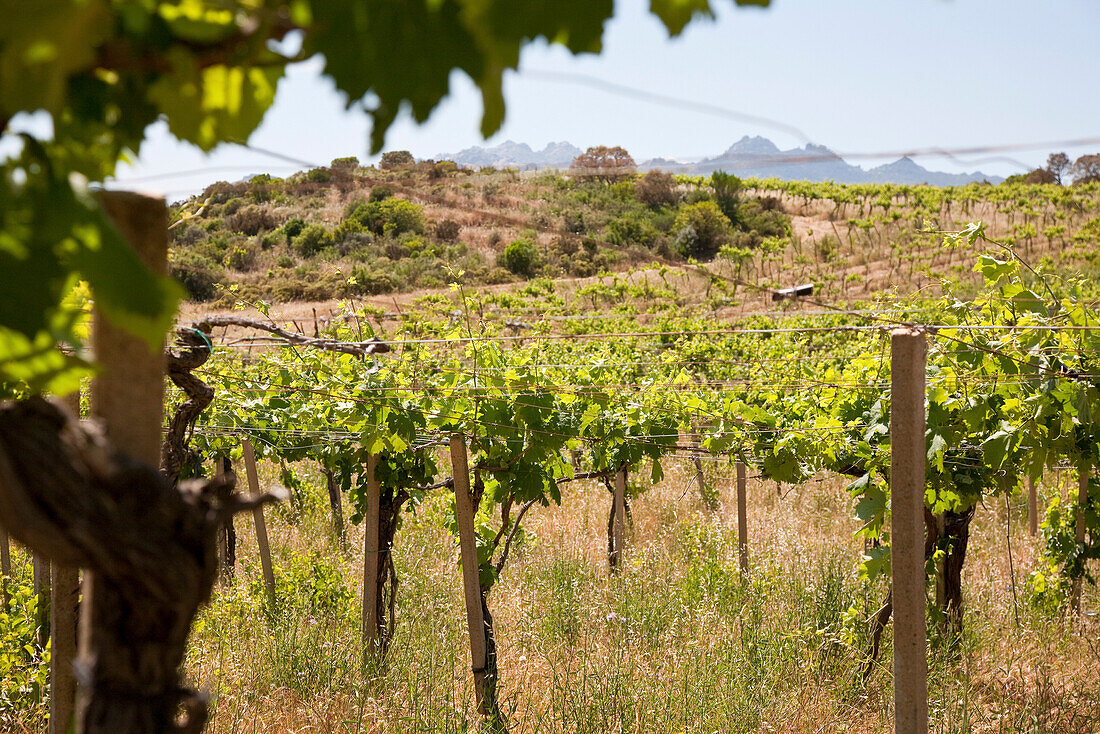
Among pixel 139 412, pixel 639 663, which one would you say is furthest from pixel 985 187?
pixel 139 412

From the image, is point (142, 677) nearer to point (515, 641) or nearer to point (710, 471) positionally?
point (515, 641)

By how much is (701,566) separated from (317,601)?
291 centimetres

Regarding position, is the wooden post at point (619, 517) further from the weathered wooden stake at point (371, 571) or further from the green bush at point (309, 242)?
the green bush at point (309, 242)

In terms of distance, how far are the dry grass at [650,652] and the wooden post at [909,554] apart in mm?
1387

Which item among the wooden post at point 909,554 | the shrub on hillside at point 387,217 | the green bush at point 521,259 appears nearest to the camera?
the wooden post at point 909,554

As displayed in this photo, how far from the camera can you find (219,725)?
3.67 meters

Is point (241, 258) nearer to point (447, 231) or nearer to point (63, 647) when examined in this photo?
point (447, 231)

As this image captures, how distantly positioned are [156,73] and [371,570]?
4.21 meters

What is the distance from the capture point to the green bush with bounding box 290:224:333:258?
27.1m

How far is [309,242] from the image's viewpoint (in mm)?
27141

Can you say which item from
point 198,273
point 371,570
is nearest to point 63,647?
point 371,570

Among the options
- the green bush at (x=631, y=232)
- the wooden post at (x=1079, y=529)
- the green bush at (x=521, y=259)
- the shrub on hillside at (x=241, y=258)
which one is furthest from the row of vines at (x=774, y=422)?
the green bush at (x=631, y=232)

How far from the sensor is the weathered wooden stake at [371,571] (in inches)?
175

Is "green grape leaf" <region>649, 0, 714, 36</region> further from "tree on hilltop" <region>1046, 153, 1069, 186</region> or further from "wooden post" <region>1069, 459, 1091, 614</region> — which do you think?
"tree on hilltop" <region>1046, 153, 1069, 186</region>
